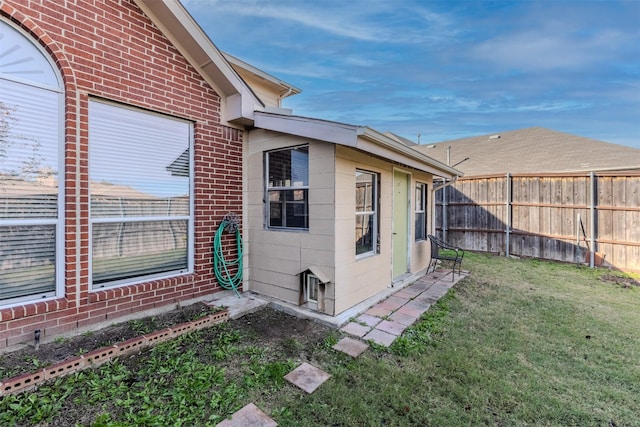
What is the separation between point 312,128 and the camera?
3725 mm

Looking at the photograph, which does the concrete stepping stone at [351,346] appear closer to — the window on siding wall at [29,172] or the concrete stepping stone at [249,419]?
the concrete stepping stone at [249,419]

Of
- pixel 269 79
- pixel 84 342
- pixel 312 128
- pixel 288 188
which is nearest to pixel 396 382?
pixel 288 188

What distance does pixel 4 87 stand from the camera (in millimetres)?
2783

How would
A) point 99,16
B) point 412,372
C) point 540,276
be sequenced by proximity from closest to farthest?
point 412,372
point 99,16
point 540,276

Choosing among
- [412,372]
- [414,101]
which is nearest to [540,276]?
[412,372]

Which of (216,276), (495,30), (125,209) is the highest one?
(495,30)

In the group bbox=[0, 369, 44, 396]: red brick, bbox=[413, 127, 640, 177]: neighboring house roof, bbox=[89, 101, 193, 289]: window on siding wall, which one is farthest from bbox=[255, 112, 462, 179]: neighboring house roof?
bbox=[413, 127, 640, 177]: neighboring house roof

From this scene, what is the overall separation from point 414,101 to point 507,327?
41.6 ft

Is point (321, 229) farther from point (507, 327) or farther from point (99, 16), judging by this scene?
point (99, 16)

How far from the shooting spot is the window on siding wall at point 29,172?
111 inches

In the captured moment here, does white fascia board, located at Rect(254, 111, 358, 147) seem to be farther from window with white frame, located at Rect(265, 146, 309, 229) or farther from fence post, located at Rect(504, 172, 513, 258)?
fence post, located at Rect(504, 172, 513, 258)

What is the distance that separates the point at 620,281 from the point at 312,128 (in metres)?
7.58

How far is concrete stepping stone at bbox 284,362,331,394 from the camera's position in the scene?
8.18 feet

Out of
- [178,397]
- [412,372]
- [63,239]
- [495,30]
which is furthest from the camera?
[495,30]
